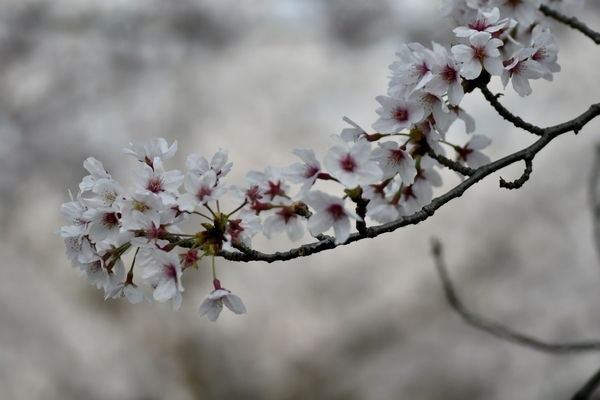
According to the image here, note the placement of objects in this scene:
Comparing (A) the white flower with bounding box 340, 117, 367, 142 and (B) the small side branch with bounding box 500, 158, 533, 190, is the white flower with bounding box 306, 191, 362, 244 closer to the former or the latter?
(A) the white flower with bounding box 340, 117, 367, 142

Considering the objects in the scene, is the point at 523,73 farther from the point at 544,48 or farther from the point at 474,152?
the point at 474,152

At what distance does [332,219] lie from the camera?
0.67 meters

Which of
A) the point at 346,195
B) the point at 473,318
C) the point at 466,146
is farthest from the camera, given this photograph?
the point at 473,318

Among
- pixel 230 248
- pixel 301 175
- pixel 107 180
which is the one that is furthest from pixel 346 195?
pixel 107 180

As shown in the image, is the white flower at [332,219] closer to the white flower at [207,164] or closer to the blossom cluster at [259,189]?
the blossom cluster at [259,189]

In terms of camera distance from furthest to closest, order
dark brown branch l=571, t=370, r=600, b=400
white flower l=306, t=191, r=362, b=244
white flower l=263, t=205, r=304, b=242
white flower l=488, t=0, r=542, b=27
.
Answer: dark brown branch l=571, t=370, r=600, b=400 → white flower l=488, t=0, r=542, b=27 → white flower l=263, t=205, r=304, b=242 → white flower l=306, t=191, r=362, b=244

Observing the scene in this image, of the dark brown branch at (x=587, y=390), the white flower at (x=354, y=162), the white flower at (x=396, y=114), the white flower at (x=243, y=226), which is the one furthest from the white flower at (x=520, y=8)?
the dark brown branch at (x=587, y=390)

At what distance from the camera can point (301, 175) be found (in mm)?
696

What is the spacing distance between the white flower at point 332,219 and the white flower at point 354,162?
4 centimetres

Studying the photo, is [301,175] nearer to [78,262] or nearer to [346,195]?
[346,195]

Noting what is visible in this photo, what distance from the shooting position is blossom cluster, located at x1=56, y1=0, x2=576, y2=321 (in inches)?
26.8

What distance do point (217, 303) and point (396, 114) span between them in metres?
0.35

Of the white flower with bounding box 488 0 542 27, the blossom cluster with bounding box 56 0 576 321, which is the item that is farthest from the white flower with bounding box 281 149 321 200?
the white flower with bounding box 488 0 542 27

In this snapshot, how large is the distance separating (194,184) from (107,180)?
0.40 feet
